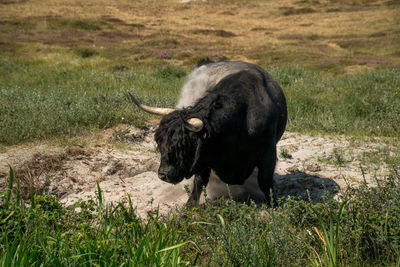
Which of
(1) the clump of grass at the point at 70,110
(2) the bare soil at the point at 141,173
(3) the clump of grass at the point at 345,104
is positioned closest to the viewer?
(2) the bare soil at the point at 141,173

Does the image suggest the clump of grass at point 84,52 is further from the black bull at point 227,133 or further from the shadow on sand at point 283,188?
the black bull at point 227,133

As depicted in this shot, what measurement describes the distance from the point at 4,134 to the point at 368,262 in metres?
6.55

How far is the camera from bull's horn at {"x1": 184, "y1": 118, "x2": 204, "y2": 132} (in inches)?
162

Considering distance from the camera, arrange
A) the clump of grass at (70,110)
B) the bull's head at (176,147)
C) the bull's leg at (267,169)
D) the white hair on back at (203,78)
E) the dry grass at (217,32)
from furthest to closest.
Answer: the dry grass at (217,32), the clump of grass at (70,110), the white hair on back at (203,78), the bull's leg at (267,169), the bull's head at (176,147)

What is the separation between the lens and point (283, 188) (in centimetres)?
616

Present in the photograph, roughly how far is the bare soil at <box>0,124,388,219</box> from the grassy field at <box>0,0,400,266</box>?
Answer: 330 millimetres

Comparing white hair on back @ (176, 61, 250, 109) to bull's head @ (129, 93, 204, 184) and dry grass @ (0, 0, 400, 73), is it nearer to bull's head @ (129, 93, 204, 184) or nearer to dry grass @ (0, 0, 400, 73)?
bull's head @ (129, 93, 204, 184)

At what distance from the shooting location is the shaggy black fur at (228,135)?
442 cm

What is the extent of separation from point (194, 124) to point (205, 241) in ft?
4.03

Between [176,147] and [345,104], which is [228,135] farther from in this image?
[345,104]

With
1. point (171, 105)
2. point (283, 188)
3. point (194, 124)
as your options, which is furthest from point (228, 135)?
point (171, 105)

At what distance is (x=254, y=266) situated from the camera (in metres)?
3.02

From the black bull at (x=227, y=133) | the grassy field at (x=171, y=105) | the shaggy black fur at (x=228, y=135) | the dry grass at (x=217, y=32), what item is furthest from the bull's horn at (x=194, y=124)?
the dry grass at (x=217, y=32)

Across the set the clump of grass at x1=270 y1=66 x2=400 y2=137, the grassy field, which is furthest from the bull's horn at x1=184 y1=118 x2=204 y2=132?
the clump of grass at x1=270 y1=66 x2=400 y2=137
